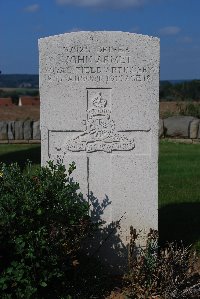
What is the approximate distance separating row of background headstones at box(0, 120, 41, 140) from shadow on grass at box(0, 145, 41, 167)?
49.6 inches

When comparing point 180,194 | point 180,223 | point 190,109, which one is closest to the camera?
point 180,223

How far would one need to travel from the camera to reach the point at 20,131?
15.1 m

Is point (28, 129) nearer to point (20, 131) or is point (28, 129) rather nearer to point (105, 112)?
point (20, 131)

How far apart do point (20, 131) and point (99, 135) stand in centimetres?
1023


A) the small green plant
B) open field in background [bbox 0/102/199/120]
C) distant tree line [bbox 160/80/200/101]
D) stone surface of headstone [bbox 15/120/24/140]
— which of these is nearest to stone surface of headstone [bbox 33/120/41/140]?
stone surface of headstone [bbox 15/120/24/140]

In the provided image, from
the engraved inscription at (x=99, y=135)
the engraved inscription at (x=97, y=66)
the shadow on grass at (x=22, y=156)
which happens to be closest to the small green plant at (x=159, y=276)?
the engraved inscription at (x=99, y=135)

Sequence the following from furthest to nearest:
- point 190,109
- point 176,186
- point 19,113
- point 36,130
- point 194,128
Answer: point 19,113 → point 190,109 → point 36,130 → point 194,128 → point 176,186

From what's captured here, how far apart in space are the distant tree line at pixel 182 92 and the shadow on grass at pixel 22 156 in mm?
5973

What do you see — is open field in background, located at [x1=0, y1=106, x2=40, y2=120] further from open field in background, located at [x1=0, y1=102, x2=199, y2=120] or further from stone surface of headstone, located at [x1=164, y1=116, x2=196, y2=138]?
stone surface of headstone, located at [x1=164, y1=116, x2=196, y2=138]

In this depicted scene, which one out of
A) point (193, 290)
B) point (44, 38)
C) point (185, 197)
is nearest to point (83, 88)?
point (44, 38)

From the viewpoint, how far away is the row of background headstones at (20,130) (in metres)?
14.9

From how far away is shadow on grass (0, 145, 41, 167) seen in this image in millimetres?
11947

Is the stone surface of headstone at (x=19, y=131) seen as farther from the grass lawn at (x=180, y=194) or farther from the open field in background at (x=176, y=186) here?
the grass lawn at (x=180, y=194)

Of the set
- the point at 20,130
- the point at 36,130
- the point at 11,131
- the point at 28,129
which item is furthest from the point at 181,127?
the point at 11,131
